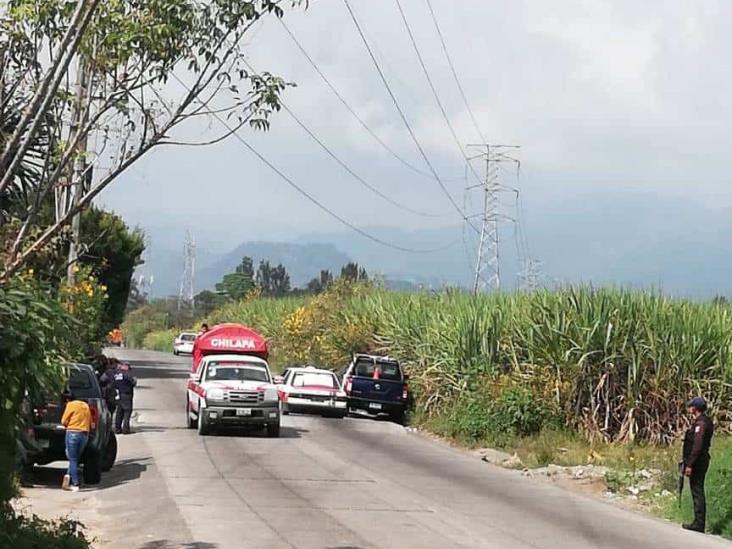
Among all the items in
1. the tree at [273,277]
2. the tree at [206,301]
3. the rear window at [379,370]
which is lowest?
the rear window at [379,370]

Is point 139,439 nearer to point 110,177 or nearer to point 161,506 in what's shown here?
point 161,506

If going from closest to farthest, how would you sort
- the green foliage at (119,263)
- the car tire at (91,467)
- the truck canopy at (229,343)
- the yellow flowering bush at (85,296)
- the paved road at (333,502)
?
the paved road at (333,502) < the car tire at (91,467) < the yellow flowering bush at (85,296) < the truck canopy at (229,343) < the green foliage at (119,263)

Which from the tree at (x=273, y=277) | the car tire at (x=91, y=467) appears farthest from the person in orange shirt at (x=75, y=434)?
the tree at (x=273, y=277)

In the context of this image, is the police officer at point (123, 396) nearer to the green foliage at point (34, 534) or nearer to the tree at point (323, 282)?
the green foliage at point (34, 534)

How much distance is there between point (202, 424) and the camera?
2883cm

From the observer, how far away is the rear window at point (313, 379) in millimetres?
37500

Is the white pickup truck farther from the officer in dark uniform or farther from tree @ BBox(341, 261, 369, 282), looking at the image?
tree @ BBox(341, 261, 369, 282)

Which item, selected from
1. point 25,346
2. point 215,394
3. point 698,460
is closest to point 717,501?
point 698,460

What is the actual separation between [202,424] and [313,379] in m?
9.01

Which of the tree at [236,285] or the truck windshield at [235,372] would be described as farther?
the tree at [236,285]

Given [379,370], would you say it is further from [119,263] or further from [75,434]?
[119,263]

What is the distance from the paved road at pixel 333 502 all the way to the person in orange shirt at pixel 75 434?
19.8 inches

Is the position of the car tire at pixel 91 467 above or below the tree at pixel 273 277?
below

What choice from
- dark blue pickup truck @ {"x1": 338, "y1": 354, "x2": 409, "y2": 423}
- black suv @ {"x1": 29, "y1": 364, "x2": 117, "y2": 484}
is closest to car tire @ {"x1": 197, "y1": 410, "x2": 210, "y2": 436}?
black suv @ {"x1": 29, "y1": 364, "x2": 117, "y2": 484}
